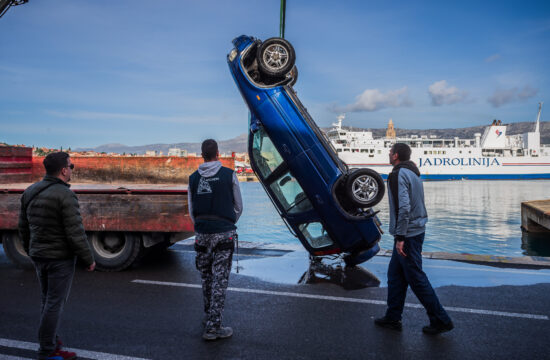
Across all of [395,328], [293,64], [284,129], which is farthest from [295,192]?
[395,328]

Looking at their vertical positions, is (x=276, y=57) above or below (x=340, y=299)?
above

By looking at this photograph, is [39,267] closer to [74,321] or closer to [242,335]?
[74,321]

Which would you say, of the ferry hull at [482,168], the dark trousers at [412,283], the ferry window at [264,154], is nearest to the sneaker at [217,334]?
the dark trousers at [412,283]

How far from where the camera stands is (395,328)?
4.34 metres

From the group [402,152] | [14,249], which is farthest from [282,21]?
[14,249]

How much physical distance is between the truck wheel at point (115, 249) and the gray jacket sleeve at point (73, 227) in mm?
3388

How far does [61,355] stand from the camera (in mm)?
3592

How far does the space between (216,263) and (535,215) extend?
13.4 metres

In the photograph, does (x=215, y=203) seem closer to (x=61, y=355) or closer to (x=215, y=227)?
(x=215, y=227)

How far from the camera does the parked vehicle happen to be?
6.66 metres

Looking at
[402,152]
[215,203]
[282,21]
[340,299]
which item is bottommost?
[340,299]

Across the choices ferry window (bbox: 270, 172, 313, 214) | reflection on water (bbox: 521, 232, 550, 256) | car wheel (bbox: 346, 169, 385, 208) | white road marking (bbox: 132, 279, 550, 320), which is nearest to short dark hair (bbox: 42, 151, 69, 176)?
white road marking (bbox: 132, 279, 550, 320)

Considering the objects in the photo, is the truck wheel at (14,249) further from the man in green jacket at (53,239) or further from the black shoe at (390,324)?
the black shoe at (390,324)

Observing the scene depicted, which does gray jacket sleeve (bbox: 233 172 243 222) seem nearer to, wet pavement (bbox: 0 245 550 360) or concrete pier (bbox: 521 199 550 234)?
wet pavement (bbox: 0 245 550 360)
